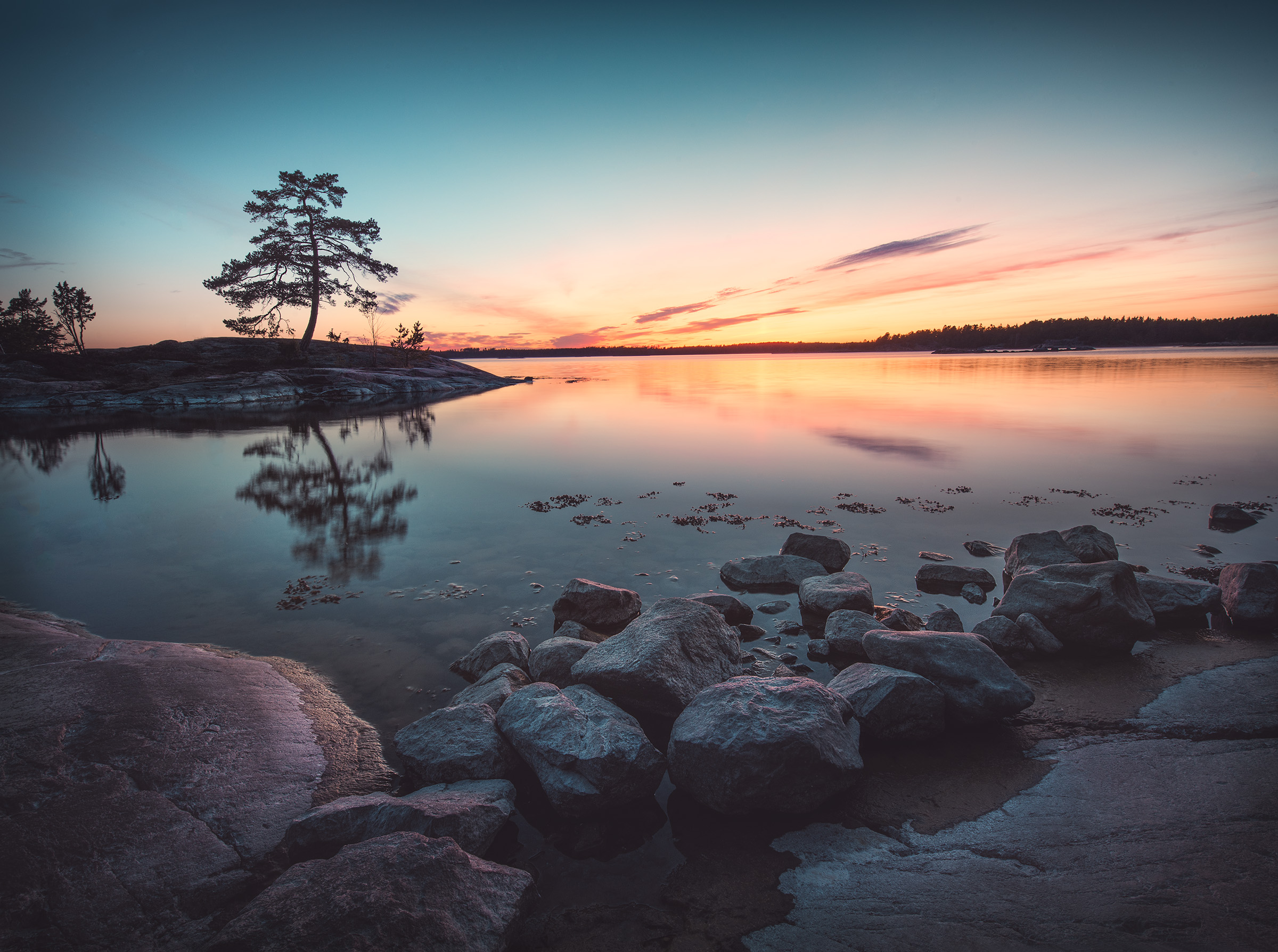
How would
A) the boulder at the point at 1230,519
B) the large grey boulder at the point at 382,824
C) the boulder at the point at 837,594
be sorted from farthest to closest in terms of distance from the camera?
the boulder at the point at 1230,519 < the boulder at the point at 837,594 < the large grey boulder at the point at 382,824

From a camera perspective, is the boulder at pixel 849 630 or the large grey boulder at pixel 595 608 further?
the large grey boulder at pixel 595 608

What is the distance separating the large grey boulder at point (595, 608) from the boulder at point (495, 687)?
5.14 ft

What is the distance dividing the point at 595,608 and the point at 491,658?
1761 mm

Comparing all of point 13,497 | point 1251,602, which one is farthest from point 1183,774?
point 13,497

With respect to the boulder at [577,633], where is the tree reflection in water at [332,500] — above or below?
above

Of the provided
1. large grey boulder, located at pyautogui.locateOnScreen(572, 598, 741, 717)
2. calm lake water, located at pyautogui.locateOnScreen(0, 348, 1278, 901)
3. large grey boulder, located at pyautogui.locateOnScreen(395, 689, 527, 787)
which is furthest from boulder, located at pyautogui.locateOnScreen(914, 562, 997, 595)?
large grey boulder, located at pyautogui.locateOnScreen(395, 689, 527, 787)

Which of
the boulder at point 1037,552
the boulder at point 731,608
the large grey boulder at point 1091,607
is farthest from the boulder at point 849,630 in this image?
the boulder at point 1037,552

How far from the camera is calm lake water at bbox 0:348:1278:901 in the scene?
308 inches

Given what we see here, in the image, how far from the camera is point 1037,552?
8.75 metres

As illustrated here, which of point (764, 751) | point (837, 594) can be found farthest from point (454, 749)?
point (837, 594)

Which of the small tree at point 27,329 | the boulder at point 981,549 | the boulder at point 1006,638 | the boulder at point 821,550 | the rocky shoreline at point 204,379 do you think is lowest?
the boulder at point 1006,638

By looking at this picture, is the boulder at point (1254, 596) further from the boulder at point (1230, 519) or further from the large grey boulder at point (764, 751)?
the large grey boulder at point (764, 751)

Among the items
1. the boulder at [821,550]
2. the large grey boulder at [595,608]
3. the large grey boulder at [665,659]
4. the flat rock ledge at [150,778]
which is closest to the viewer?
the flat rock ledge at [150,778]

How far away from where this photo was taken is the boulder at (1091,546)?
884cm
